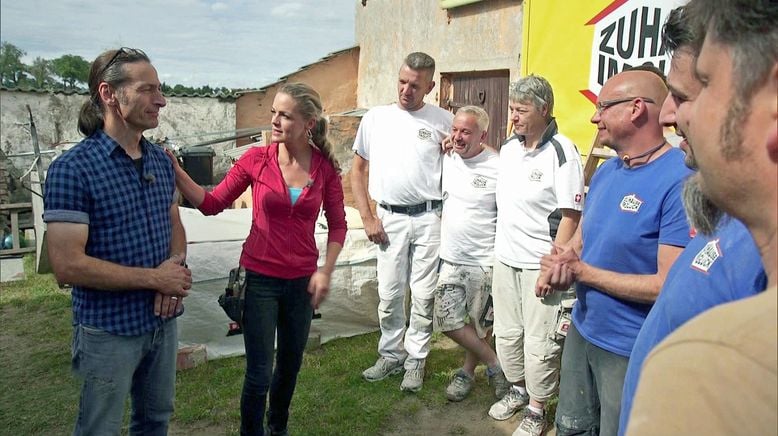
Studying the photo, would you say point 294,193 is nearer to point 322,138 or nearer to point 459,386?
point 322,138

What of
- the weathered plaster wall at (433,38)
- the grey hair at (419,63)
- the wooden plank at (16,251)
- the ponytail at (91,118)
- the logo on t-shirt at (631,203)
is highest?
the weathered plaster wall at (433,38)

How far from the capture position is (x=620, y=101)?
2314 millimetres

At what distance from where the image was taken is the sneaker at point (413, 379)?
410 cm

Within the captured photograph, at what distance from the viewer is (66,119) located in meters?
13.2

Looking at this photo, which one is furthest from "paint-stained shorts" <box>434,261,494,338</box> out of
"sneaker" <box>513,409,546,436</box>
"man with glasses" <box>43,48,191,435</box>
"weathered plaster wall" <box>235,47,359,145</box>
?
"weathered plaster wall" <box>235,47,359,145</box>

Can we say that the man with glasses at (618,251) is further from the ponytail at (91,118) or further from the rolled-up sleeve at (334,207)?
the ponytail at (91,118)

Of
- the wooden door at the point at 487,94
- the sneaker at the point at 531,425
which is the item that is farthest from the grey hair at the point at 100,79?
the wooden door at the point at 487,94

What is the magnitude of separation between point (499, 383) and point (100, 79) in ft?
10.3

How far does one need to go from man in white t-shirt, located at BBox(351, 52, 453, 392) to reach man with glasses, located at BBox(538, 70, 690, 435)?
169 cm

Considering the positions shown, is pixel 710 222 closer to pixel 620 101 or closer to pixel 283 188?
pixel 620 101

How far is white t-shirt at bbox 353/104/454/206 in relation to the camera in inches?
159

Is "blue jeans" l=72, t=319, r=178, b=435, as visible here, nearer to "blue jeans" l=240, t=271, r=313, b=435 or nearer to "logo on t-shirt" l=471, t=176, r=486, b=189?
"blue jeans" l=240, t=271, r=313, b=435

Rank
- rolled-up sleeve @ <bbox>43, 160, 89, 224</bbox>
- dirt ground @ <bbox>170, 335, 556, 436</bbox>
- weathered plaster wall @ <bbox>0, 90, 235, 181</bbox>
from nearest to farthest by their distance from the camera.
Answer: rolled-up sleeve @ <bbox>43, 160, 89, 224</bbox> → dirt ground @ <bbox>170, 335, 556, 436</bbox> → weathered plaster wall @ <bbox>0, 90, 235, 181</bbox>

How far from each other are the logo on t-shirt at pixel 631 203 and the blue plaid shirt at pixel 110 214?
1850mm
